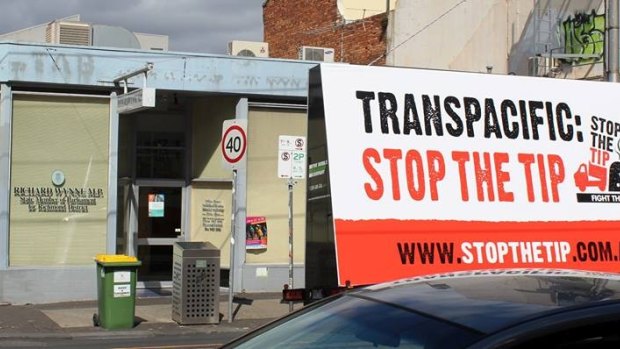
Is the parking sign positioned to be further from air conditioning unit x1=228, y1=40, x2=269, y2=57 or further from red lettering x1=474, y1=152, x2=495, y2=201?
air conditioning unit x1=228, y1=40, x2=269, y2=57

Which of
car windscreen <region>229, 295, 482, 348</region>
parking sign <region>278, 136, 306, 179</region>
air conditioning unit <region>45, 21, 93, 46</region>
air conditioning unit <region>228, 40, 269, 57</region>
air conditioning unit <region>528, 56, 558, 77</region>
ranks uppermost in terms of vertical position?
air conditioning unit <region>228, 40, 269, 57</region>

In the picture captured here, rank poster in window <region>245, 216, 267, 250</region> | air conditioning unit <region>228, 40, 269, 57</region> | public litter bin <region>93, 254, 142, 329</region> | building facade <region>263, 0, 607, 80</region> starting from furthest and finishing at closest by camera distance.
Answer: building facade <region>263, 0, 607, 80</region> < air conditioning unit <region>228, 40, 269, 57</region> < poster in window <region>245, 216, 267, 250</region> < public litter bin <region>93, 254, 142, 329</region>

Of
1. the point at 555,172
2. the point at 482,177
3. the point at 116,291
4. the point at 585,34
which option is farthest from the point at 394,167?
the point at 585,34

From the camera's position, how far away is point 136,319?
1448 centimetres

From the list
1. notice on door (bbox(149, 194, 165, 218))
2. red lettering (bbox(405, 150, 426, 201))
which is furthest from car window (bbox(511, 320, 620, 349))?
notice on door (bbox(149, 194, 165, 218))

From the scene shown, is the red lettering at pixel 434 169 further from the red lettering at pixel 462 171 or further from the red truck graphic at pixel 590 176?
the red truck graphic at pixel 590 176

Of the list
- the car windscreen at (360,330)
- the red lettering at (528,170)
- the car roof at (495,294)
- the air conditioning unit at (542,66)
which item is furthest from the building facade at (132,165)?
the car roof at (495,294)

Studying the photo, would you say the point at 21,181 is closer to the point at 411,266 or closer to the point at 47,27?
the point at 47,27

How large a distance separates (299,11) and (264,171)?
476 inches

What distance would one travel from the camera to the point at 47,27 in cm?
1908

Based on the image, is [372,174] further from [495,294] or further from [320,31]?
[320,31]

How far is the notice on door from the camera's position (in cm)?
1905

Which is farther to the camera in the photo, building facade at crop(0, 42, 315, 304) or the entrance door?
the entrance door

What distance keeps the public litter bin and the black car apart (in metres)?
9.41
